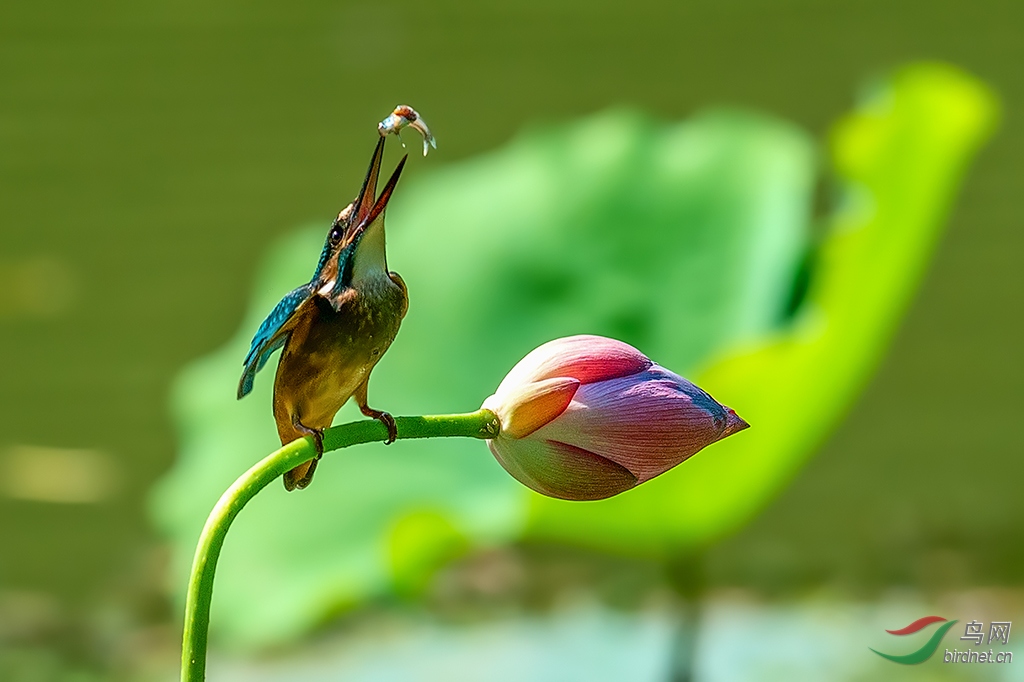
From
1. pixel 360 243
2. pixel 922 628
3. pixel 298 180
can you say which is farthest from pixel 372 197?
pixel 298 180

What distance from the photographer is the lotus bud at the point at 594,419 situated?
48 cm

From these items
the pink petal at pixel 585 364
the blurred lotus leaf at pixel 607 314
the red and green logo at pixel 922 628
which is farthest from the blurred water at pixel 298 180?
the pink petal at pixel 585 364

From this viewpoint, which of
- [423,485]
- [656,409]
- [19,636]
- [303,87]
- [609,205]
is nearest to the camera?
[656,409]

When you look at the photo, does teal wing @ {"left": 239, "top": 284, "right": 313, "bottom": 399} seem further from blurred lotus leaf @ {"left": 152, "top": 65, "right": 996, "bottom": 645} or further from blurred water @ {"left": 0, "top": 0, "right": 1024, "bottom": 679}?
blurred water @ {"left": 0, "top": 0, "right": 1024, "bottom": 679}

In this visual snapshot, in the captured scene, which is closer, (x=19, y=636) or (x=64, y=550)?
(x=19, y=636)

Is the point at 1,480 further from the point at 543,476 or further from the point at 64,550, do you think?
the point at 543,476

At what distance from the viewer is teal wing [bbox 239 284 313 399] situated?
0.46 metres

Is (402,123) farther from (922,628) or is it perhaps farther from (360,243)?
(922,628)

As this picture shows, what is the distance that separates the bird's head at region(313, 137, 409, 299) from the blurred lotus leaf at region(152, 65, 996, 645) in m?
0.95

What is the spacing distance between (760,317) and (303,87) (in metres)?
2.09

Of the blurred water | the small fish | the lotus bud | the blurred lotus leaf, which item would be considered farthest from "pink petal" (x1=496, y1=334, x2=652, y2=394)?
the blurred water

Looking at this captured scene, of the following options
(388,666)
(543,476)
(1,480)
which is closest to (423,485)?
(388,666)

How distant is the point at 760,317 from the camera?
1.79 m

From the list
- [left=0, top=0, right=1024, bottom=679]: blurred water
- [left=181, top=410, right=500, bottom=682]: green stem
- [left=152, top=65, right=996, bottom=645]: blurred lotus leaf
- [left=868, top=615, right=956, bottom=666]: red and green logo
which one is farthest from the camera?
[left=0, top=0, right=1024, bottom=679]: blurred water
